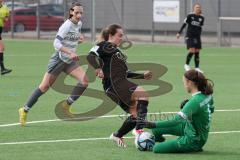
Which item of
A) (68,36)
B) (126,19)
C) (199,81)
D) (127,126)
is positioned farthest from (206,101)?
(126,19)

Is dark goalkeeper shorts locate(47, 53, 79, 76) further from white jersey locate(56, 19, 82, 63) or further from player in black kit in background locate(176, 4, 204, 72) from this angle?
player in black kit in background locate(176, 4, 204, 72)

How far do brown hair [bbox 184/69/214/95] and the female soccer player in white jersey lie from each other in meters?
3.41

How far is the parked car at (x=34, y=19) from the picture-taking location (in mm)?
48544

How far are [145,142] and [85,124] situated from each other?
303 cm

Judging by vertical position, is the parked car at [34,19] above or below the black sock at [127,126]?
above

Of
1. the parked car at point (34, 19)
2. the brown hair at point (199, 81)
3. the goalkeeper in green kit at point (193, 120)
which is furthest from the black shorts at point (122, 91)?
the parked car at point (34, 19)

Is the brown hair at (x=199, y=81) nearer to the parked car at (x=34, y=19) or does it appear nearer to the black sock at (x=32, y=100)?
the black sock at (x=32, y=100)

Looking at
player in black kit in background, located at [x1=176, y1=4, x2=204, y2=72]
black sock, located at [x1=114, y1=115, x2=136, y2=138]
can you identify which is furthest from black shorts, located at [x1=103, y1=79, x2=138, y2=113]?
player in black kit in background, located at [x1=176, y1=4, x2=204, y2=72]

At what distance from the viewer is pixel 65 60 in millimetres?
14570

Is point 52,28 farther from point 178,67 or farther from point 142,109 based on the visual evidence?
point 142,109

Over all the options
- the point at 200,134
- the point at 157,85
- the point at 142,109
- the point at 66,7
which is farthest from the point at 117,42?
the point at 66,7

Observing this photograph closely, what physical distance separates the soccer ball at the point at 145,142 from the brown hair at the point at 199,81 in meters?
1.00

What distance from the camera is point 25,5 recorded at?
52625mm

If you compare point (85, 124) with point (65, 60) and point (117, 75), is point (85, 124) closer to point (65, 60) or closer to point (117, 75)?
point (65, 60)
